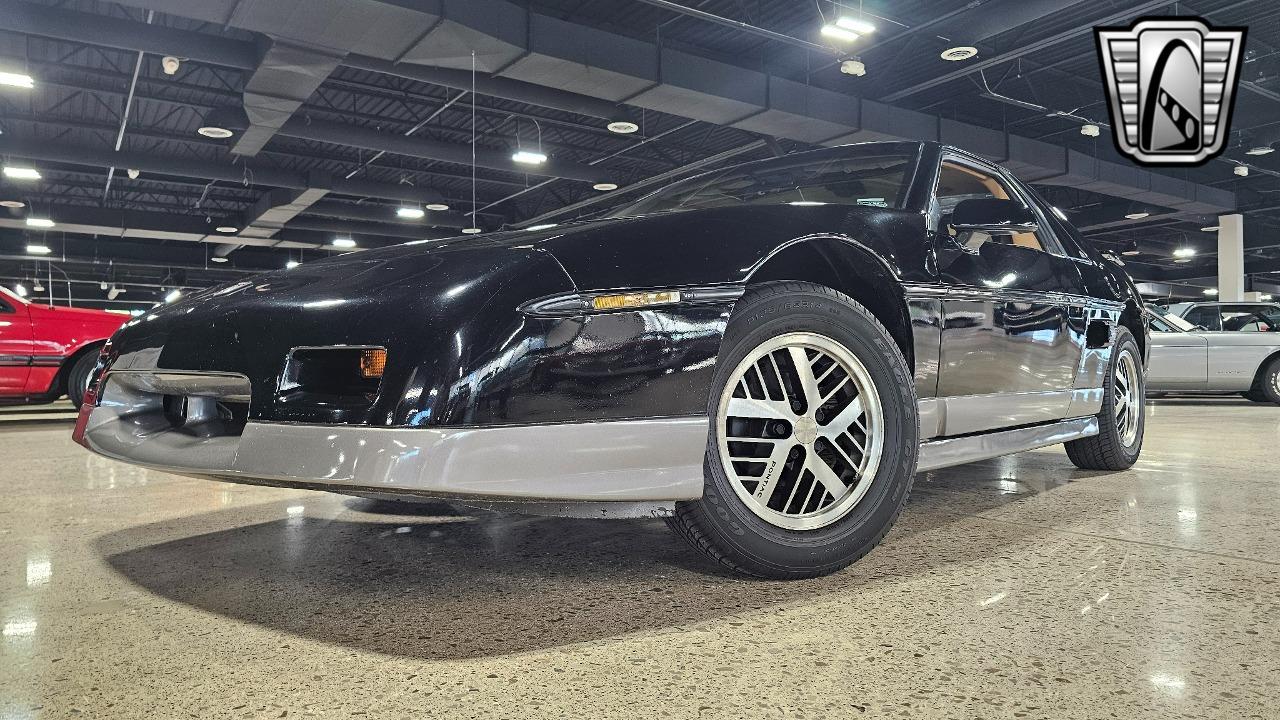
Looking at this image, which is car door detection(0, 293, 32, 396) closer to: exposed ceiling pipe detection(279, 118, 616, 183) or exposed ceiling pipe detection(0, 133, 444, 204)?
exposed ceiling pipe detection(279, 118, 616, 183)

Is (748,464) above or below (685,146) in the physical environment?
below

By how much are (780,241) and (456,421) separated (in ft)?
2.83

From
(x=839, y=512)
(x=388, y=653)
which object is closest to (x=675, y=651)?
(x=388, y=653)

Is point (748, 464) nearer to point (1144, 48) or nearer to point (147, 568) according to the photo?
point (147, 568)

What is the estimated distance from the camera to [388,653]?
1.38 metres

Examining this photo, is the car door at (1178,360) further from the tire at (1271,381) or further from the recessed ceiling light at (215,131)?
the recessed ceiling light at (215,131)

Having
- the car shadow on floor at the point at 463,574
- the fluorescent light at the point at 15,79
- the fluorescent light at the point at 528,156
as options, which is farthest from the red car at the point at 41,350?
the fluorescent light at the point at 528,156

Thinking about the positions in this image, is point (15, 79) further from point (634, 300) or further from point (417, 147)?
point (634, 300)

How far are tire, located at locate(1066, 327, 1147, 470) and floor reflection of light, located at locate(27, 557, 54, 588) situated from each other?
12.0ft

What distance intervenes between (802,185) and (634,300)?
1.17 m

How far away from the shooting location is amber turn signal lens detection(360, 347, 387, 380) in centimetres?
157

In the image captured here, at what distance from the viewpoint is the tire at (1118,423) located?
3.45m

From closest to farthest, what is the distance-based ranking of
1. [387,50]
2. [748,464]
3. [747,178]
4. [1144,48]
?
Result: [748,464] < [747,178] < [387,50] < [1144,48]

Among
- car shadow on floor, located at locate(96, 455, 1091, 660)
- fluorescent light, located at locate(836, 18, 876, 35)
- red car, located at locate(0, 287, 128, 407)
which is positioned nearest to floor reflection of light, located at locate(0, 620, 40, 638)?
car shadow on floor, located at locate(96, 455, 1091, 660)
